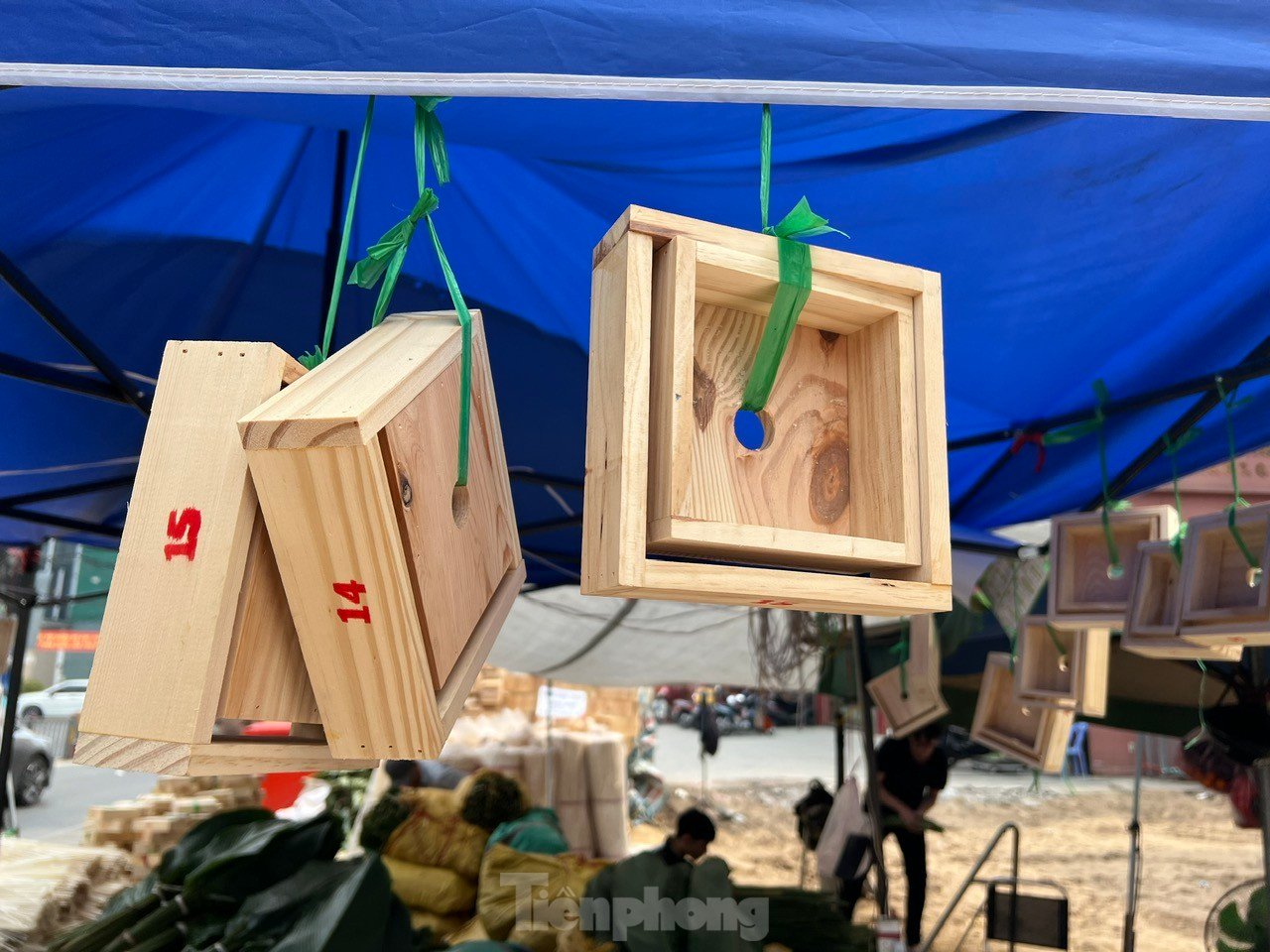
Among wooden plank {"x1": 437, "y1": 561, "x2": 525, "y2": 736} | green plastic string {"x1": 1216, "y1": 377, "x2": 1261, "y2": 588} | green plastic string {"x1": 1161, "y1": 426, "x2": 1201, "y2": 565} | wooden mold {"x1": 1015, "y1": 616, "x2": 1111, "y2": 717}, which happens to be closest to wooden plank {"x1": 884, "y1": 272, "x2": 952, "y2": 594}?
wooden plank {"x1": 437, "y1": 561, "x2": 525, "y2": 736}

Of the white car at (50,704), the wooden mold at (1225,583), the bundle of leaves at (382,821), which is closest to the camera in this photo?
the wooden mold at (1225,583)

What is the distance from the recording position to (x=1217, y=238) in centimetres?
229

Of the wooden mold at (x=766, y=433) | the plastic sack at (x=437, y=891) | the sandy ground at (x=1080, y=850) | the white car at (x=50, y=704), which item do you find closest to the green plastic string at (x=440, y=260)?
the wooden mold at (x=766, y=433)

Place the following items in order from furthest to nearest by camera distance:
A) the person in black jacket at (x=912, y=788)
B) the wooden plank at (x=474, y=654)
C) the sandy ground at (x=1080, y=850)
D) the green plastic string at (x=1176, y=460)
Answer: the sandy ground at (x=1080, y=850)
the person in black jacket at (x=912, y=788)
the green plastic string at (x=1176, y=460)
the wooden plank at (x=474, y=654)

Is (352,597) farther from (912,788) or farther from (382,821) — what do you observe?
(912,788)

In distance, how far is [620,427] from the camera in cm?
109

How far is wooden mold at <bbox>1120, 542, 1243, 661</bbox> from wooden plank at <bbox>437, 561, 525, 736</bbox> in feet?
7.37

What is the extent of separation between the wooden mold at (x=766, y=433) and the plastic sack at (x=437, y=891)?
15.0 feet

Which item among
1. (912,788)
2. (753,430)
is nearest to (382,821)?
(912,788)

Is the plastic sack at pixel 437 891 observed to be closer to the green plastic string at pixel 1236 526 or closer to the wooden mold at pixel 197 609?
the green plastic string at pixel 1236 526

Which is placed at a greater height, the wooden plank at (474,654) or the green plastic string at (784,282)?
the green plastic string at (784,282)

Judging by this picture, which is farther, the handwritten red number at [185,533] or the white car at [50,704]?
the white car at [50,704]

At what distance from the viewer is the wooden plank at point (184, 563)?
975mm

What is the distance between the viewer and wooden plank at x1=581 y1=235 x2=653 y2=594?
1072mm
